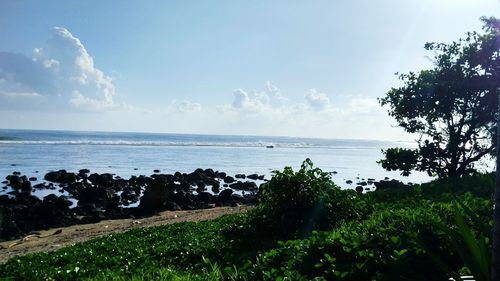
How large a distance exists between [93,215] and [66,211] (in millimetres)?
1499

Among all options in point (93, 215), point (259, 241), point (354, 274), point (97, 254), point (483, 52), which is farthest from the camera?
point (93, 215)

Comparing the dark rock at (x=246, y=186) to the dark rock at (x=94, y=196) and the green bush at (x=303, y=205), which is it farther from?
the green bush at (x=303, y=205)

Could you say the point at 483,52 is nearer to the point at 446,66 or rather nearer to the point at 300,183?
the point at 446,66

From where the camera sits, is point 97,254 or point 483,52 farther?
point 483,52

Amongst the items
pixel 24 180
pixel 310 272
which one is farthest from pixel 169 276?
pixel 24 180

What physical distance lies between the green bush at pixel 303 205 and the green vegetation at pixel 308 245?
2 centimetres

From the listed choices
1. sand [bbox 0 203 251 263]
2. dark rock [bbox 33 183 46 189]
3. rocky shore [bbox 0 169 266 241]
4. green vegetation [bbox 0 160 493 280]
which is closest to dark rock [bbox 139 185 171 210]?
rocky shore [bbox 0 169 266 241]

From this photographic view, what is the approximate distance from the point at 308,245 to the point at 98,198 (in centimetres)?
2219

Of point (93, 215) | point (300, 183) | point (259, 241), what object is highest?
point (300, 183)

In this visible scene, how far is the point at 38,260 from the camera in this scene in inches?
319

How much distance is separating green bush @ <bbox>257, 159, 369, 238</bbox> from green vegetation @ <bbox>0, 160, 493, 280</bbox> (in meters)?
0.02

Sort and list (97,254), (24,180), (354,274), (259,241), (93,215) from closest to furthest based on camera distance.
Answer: (354,274) < (259,241) < (97,254) < (93,215) < (24,180)

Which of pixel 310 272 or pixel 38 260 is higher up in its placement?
pixel 310 272

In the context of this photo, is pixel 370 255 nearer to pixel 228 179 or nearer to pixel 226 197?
pixel 226 197
